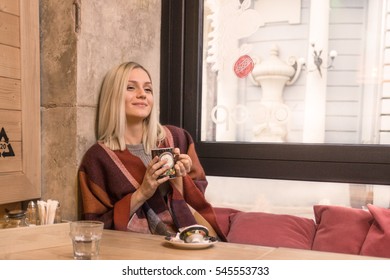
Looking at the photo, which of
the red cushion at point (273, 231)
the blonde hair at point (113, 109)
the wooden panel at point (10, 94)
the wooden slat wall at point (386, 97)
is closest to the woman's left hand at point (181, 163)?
the blonde hair at point (113, 109)

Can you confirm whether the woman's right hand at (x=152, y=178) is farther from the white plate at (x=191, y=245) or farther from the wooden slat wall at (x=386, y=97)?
the wooden slat wall at (x=386, y=97)

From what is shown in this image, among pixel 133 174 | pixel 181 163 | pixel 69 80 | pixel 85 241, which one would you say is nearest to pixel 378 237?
pixel 181 163

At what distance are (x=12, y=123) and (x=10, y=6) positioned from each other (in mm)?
520

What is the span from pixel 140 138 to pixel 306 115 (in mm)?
955

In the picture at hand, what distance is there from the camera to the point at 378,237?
2.03 meters

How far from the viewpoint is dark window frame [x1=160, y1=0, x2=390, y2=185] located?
8.05 ft

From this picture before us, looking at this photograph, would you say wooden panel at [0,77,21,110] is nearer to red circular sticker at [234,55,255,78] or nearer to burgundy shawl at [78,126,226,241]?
burgundy shawl at [78,126,226,241]

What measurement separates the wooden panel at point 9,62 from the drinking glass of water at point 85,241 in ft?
2.94

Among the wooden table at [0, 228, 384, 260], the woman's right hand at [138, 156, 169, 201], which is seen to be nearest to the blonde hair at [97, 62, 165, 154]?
the woman's right hand at [138, 156, 169, 201]

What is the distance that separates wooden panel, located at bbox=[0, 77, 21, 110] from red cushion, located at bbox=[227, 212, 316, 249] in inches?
47.9

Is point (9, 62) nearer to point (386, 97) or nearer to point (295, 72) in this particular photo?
point (295, 72)

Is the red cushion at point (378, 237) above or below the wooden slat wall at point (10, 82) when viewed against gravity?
below

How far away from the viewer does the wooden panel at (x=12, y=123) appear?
203cm
